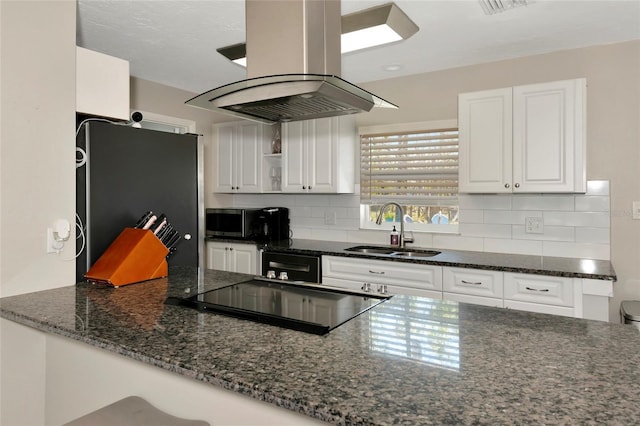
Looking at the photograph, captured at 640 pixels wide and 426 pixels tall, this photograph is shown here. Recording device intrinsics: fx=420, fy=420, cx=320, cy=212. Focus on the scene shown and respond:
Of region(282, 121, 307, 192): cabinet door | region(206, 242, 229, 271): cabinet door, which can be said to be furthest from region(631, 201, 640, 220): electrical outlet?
region(206, 242, 229, 271): cabinet door

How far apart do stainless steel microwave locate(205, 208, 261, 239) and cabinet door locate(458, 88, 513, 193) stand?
1.92 metres

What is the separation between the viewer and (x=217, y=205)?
4.64 m

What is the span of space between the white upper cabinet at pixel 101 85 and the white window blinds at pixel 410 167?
2.18 metres

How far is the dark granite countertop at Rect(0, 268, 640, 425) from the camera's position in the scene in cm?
83

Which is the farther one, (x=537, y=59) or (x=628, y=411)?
(x=537, y=59)

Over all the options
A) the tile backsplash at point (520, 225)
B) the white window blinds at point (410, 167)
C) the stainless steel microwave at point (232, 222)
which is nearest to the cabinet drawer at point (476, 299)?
the tile backsplash at point (520, 225)

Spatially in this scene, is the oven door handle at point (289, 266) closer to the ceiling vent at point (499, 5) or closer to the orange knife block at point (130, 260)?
the orange knife block at point (130, 260)

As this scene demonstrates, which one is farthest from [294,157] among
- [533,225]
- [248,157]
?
[533,225]

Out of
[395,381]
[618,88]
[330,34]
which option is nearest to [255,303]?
[395,381]

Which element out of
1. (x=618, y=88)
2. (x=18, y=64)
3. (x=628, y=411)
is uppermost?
(x=618, y=88)

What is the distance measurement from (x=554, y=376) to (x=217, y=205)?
407 cm

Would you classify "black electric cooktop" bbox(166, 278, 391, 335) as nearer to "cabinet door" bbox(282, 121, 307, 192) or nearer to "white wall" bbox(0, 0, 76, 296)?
"white wall" bbox(0, 0, 76, 296)

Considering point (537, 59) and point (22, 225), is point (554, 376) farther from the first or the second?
point (537, 59)

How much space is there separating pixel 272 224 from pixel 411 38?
2.08 metres
